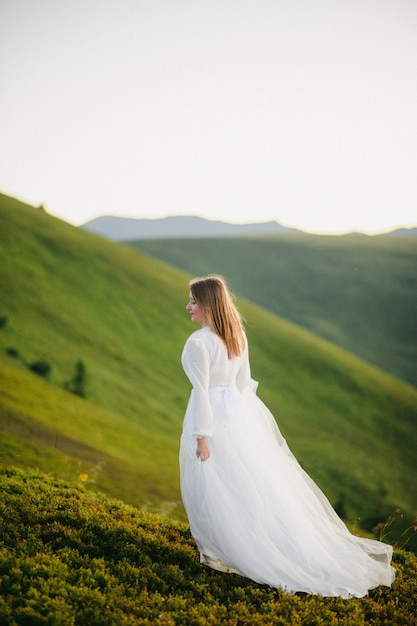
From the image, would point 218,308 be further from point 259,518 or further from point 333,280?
point 333,280

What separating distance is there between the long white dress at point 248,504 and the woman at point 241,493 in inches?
0.5

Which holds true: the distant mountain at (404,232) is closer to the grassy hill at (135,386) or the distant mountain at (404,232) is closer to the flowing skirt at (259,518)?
the grassy hill at (135,386)

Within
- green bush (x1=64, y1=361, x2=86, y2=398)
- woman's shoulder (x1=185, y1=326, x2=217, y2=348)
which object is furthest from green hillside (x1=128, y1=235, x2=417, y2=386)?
woman's shoulder (x1=185, y1=326, x2=217, y2=348)

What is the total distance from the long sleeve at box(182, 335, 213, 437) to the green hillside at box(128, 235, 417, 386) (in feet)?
194

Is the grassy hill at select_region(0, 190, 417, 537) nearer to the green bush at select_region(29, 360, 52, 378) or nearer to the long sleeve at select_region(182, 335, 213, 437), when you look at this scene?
the green bush at select_region(29, 360, 52, 378)

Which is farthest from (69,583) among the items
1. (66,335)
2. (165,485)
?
(66,335)

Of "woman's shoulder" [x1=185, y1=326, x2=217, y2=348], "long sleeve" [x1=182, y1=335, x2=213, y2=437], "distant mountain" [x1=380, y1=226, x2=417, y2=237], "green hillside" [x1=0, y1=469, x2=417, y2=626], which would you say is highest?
"distant mountain" [x1=380, y1=226, x2=417, y2=237]

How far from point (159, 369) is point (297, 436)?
390 inches

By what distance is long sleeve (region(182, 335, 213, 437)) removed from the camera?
6660 mm

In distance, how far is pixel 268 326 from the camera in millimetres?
49969

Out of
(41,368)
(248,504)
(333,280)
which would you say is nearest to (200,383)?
(248,504)

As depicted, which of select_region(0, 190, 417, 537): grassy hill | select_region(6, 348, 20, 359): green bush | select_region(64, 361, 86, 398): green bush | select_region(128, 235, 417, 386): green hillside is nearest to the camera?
select_region(0, 190, 417, 537): grassy hill

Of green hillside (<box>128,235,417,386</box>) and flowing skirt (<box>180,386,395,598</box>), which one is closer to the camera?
flowing skirt (<box>180,386,395,598</box>)

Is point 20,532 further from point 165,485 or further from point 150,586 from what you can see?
point 165,485
